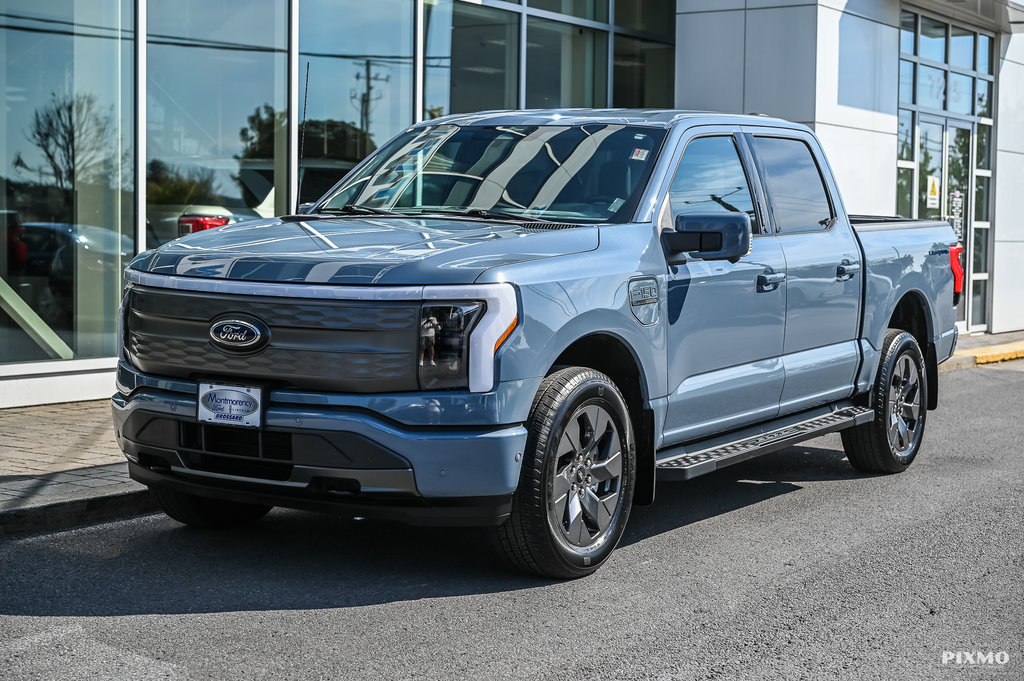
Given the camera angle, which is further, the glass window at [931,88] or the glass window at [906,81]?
the glass window at [931,88]

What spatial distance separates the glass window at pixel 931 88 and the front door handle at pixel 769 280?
11757mm

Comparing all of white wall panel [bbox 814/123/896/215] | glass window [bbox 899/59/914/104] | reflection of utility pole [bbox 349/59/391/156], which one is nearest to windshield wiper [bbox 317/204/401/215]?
reflection of utility pole [bbox 349/59/391/156]

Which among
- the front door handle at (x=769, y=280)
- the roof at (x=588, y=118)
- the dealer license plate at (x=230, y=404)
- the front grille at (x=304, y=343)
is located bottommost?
the dealer license plate at (x=230, y=404)

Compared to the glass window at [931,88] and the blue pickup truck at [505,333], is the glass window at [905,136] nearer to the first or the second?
the glass window at [931,88]

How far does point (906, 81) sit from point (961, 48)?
1800 mm

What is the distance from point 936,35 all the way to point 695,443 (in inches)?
523

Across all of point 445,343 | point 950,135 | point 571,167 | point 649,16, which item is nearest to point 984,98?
point 950,135

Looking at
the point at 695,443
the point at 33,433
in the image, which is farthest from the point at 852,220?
the point at 33,433

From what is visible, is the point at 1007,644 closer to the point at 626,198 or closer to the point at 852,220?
the point at 626,198

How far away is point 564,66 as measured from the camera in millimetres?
15375

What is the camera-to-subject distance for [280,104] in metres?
11.7

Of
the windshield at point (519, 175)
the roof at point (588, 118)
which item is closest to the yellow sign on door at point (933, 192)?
the roof at point (588, 118)

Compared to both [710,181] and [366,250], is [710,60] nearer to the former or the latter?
[710,181]

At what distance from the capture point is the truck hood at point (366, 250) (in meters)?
4.89
